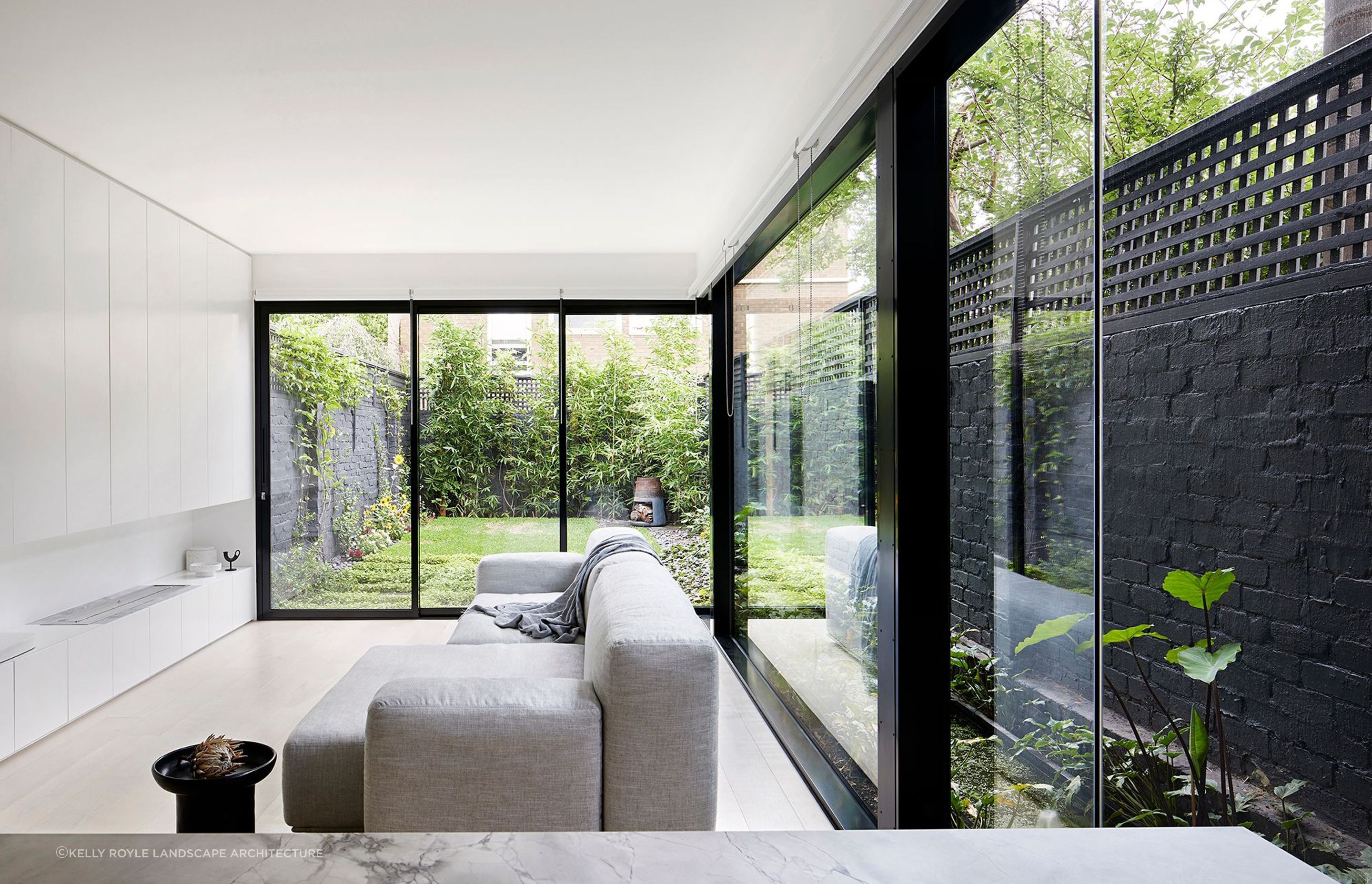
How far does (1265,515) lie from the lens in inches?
40.8

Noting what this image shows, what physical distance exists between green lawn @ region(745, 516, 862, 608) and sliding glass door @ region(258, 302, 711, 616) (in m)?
1.37

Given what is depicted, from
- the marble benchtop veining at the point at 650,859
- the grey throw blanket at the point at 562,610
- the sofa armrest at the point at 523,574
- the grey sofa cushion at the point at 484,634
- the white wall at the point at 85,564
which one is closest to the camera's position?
the marble benchtop veining at the point at 650,859

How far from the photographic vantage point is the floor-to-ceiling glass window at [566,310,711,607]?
5.76 metres

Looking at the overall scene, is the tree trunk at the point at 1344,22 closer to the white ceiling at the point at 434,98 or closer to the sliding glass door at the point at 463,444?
the white ceiling at the point at 434,98

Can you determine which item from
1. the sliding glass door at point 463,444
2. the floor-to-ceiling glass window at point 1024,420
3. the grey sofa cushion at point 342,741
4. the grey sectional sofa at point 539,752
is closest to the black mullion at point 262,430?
the sliding glass door at point 463,444

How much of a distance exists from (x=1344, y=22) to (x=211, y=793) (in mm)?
2810

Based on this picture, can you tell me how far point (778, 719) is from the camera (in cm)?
358

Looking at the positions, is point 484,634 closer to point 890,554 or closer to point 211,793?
point 211,793

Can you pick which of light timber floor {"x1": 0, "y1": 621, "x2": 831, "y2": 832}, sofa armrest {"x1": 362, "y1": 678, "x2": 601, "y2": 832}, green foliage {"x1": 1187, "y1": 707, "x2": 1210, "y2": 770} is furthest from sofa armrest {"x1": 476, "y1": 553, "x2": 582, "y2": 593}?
green foliage {"x1": 1187, "y1": 707, "x2": 1210, "y2": 770}

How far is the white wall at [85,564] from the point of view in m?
3.87

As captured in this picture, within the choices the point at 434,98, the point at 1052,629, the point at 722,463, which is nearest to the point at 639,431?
the point at 722,463

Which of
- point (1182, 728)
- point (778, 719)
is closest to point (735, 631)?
point (778, 719)

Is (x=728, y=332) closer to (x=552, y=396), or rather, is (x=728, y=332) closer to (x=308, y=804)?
(x=552, y=396)

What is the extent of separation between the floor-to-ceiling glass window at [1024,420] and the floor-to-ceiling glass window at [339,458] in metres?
4.67
